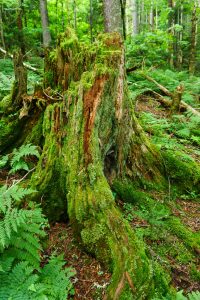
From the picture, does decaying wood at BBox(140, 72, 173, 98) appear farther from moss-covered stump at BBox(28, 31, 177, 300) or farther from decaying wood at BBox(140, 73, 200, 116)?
moss-covered stump at BBox(28, 31, 177, 300)

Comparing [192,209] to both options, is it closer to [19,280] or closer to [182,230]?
[182,230]

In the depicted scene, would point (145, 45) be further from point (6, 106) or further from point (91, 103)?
point (91, 103)

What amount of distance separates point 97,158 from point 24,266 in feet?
4.98

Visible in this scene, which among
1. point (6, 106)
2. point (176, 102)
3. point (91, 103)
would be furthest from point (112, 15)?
point (91, 103)

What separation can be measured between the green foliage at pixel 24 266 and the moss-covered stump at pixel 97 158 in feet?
1.51

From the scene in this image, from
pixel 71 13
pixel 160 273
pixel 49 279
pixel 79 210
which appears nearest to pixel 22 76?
pixel 79 210

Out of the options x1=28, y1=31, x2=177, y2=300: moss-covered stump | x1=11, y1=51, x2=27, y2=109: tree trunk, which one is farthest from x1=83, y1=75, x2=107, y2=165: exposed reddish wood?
x1=11, y1=51, x2=27, y2=109: tree trunk

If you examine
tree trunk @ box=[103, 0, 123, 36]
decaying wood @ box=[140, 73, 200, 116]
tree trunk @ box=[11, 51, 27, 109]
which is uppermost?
tree trunk @ box=[103, 0, 123, 36]

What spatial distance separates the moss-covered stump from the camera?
9.95ft

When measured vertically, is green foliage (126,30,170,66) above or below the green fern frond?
above

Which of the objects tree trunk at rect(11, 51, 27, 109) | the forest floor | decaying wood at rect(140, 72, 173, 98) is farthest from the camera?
decaying wood at rect(140, 72, 173, 98)

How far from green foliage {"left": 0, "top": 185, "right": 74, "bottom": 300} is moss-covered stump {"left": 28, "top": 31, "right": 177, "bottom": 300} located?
0.46 metres

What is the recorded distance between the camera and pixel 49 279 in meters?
2.88

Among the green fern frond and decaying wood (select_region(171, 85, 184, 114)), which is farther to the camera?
decaying wood (select_region(171, 85, 184, 114))
